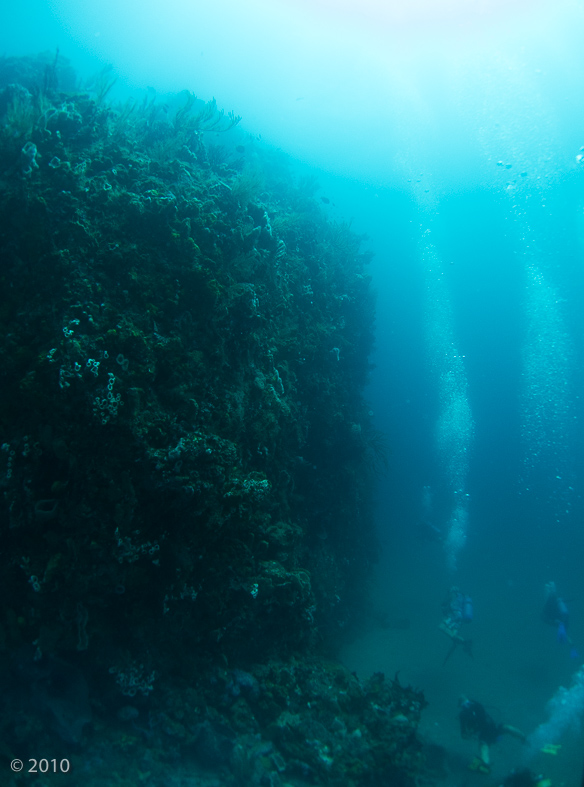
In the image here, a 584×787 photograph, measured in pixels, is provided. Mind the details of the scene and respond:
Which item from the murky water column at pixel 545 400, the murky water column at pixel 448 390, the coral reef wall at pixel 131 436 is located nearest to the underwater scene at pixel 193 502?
the coral reef wall at pixel 131 436

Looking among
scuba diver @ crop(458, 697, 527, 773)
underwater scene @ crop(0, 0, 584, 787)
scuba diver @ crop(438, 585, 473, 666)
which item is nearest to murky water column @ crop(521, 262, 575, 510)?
scuba diver @ crop(438, 585, 473, 666)

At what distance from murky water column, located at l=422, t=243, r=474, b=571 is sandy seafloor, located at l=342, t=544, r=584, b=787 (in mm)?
15941

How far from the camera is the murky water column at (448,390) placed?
41.6 meters

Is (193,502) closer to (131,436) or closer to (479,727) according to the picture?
(131,436)

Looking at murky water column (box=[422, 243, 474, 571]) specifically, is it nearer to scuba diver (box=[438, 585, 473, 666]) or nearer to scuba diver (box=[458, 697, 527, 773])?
scuba diver (box=[438, 585, 473, 666])

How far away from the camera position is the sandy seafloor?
34.4 ft

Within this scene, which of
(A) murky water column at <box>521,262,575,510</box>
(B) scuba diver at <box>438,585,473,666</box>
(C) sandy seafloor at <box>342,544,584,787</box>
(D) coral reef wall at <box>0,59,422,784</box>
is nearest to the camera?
(D) coral reef wall at <box>0,59,422,784</box>

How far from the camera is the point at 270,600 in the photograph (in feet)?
17.5

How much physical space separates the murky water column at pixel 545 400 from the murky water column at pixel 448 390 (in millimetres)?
7049

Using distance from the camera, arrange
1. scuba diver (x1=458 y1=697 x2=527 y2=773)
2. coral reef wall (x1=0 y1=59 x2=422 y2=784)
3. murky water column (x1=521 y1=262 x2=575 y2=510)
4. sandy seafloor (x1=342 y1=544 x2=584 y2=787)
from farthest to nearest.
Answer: murky water column (x1=521 y1=262 x2=575 y2=510)
sandy seafloor (x1=342 y1=544 x2=584 y2=787)
scuba diver (x1=458 y1=697 x2=527 y2=773)
coral reef wall (x1=0 y1=59 x2=422 y2=784)

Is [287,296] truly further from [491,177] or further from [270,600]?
[491,177]

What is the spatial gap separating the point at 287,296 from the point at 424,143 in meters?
52.7

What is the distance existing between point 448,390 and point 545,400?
20399 millimetres

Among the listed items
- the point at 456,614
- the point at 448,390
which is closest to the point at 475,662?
the point at 456,614
